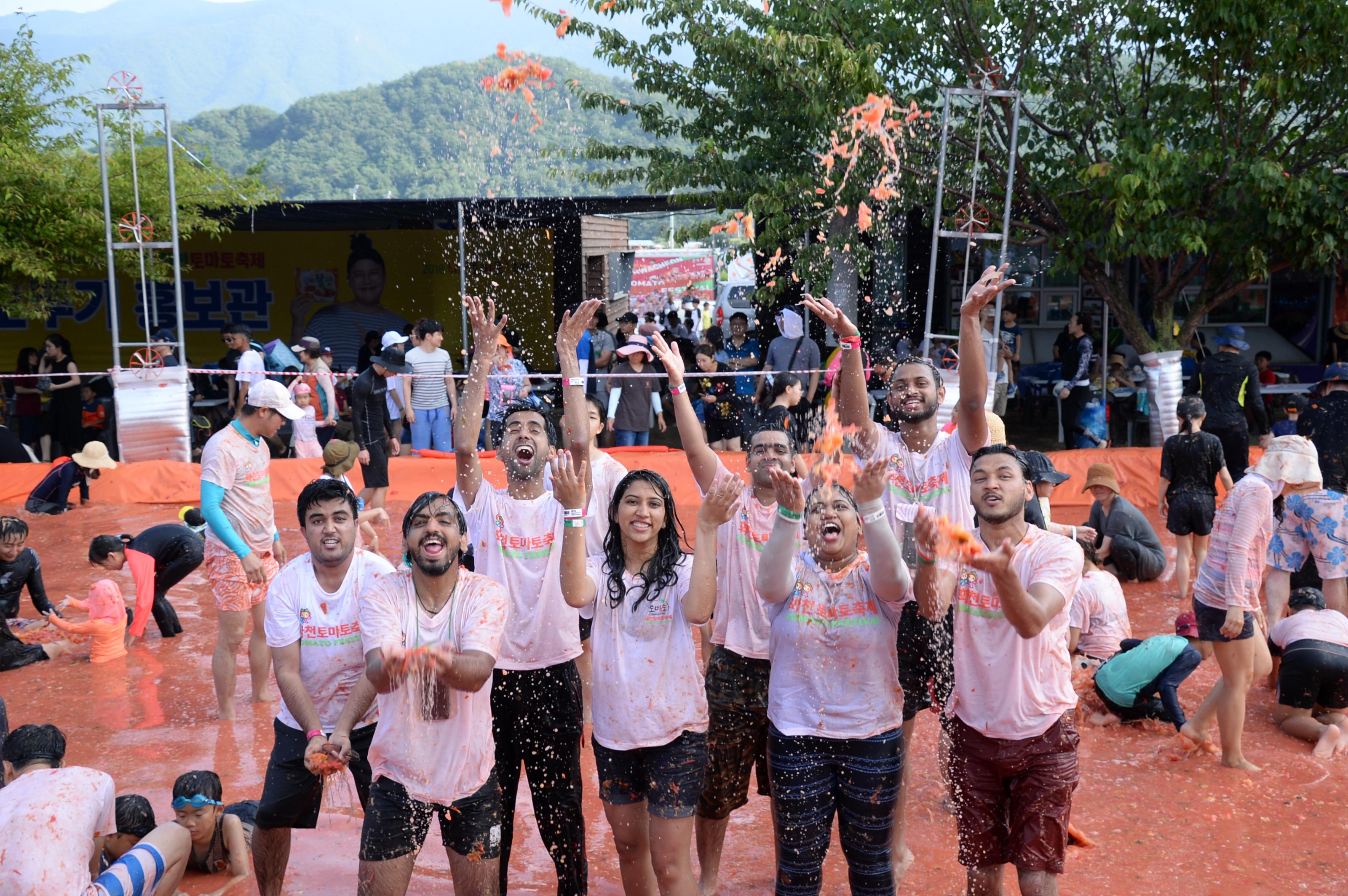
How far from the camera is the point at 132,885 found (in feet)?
11.9

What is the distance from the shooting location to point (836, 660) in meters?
3.54

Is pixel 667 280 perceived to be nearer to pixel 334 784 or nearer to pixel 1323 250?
pixel 1323 250

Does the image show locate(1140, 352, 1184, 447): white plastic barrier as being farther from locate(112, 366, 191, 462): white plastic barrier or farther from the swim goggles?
the swim goggles

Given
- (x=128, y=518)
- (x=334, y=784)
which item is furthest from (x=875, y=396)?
(x=334, y=784)

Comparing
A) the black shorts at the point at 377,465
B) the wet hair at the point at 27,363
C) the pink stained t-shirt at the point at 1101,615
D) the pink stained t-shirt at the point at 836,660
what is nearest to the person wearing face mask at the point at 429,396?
the black shorts at the point at 377,465

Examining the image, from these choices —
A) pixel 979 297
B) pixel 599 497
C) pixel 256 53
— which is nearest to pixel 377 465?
pixel 599 497

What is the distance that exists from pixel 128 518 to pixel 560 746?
8444 mm

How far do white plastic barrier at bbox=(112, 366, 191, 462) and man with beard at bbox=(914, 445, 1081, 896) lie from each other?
918 centimetres

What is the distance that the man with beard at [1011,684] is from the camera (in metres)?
3.53

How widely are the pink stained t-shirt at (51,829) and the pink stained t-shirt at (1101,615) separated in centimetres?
487

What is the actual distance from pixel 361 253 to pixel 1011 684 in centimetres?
1695

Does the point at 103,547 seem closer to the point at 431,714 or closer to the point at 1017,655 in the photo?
the point at 431,714

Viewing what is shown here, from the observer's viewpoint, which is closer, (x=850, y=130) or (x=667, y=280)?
(x=850, y=130)

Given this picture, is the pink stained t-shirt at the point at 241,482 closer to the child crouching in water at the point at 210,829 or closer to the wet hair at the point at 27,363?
the child crouching in water at the point at 210,829
